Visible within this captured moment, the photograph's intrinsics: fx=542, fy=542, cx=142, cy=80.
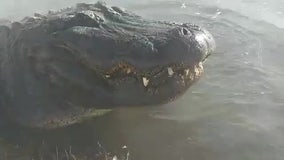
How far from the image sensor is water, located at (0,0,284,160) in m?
5.72

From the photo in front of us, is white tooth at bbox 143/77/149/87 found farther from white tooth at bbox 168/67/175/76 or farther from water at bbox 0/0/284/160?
water at bbox 0/0/284/160

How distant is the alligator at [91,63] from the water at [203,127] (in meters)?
0.21

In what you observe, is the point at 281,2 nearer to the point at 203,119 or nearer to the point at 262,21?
the point at 262,21

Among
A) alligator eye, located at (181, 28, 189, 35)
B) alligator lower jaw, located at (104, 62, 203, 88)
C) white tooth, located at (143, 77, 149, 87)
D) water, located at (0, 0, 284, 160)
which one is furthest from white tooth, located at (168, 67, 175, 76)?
water, located at (0, 0, 284, 160)

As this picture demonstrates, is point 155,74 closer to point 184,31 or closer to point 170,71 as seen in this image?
point 170,71

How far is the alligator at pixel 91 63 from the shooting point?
17.0ft

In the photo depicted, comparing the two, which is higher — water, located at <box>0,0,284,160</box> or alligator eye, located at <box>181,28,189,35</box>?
alligator eye, located at <box>181,28,189,35</box>

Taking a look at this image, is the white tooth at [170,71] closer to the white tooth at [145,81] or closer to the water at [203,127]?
the white tooth at [145,81]

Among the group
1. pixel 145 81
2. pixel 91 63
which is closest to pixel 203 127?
pixel 145 81

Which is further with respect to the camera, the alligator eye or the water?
the water

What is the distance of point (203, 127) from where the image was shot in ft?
→ 20.3

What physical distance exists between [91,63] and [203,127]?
1577mm

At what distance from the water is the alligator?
21 centimetres

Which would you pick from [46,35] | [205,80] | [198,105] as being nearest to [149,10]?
[205,80]
